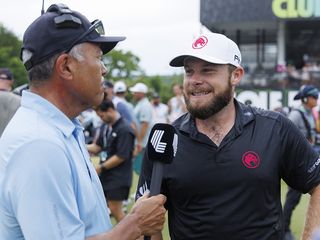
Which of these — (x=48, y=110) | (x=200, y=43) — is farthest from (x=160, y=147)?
(x=200, y=43)

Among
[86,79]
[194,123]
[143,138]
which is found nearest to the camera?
[86,79]

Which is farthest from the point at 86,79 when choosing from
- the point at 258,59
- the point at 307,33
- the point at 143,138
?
the point at 307,33

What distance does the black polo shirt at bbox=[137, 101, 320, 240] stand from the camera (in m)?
2.85

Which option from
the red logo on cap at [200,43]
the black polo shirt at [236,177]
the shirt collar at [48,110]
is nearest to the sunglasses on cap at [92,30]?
the shirt collar at [48,110]

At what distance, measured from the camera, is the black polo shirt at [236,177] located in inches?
112

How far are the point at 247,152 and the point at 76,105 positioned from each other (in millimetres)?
1049

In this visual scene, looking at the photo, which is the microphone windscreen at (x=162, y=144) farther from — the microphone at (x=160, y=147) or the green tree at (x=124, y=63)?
the green tree at (x=124, y=63)

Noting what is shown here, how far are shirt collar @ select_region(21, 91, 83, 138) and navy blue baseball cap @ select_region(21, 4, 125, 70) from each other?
5.1 inches

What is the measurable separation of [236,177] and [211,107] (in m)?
0.40

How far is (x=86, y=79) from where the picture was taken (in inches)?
87.5

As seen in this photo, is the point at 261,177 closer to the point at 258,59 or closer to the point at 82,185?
the point at 82,185

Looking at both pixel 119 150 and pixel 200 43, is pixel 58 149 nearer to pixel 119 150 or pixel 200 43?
pixel 200 43

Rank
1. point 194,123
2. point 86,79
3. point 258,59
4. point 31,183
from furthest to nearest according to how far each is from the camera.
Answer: point 258,59, point 194,123, point 86,79, point 31,183

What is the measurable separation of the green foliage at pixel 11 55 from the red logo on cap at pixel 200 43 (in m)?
49.1
